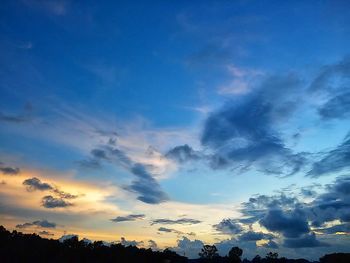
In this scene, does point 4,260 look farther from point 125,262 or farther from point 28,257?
point 125,262

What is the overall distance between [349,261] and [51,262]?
473 feet

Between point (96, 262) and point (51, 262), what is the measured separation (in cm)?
2116

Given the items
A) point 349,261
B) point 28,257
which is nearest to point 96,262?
point 28,257

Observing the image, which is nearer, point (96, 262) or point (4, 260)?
point (4, 260)

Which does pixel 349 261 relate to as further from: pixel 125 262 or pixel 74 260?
pixel 74 260

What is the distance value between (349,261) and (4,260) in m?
163

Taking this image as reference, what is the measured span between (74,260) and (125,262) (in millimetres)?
25128

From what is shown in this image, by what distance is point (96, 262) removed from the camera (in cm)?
19675

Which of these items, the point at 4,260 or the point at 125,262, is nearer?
the point at 4,260

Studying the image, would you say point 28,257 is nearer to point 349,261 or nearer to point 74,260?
point 74,260

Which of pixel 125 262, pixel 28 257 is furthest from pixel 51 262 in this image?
pixel 125 262

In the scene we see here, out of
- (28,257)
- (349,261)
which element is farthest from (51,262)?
(349,261)

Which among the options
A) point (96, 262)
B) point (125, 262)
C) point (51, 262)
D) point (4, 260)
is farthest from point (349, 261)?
point (4, 260)

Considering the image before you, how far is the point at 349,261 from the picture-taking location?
7795 inches
